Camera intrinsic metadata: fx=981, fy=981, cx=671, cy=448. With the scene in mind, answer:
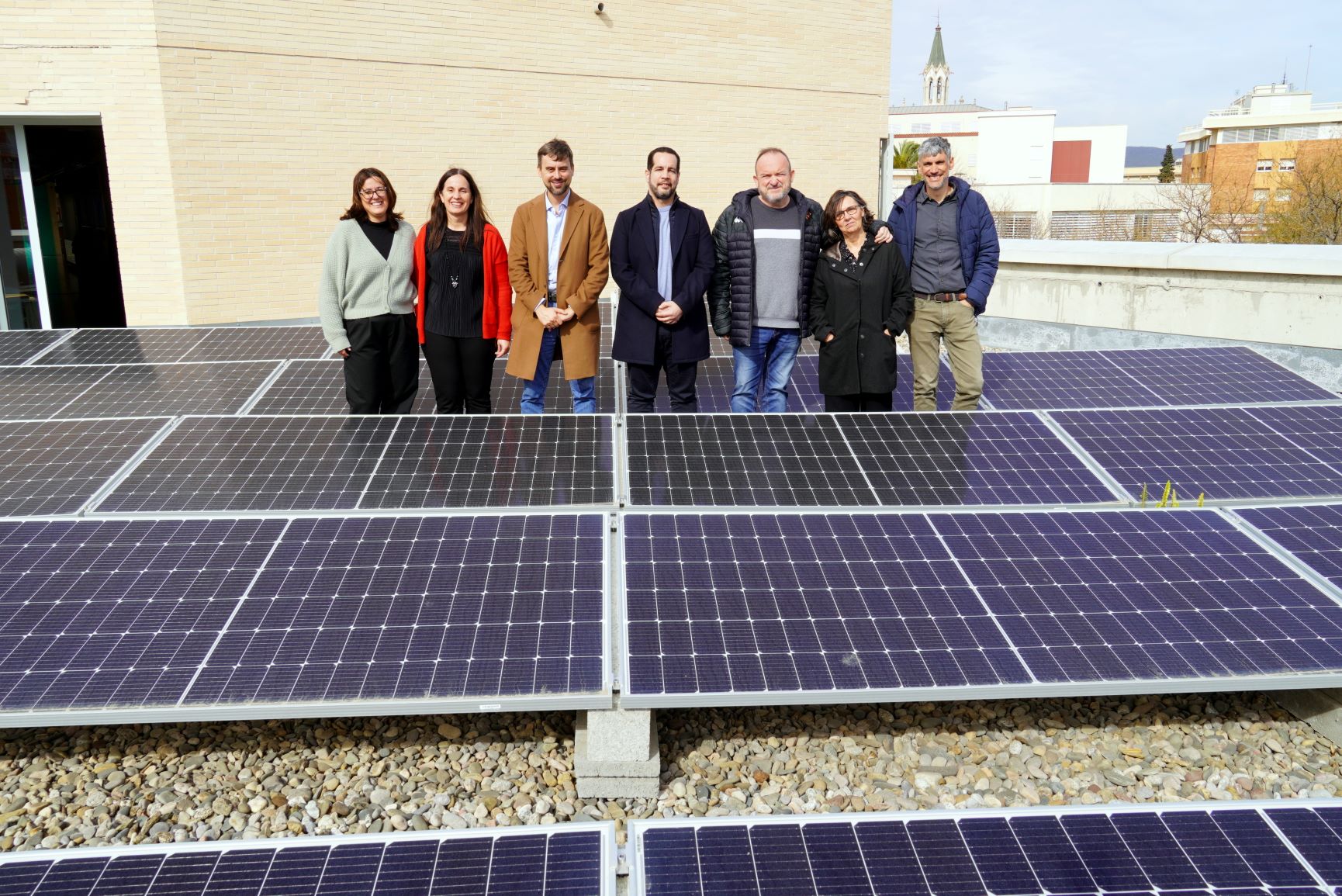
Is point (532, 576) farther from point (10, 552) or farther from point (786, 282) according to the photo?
point (786, 282)

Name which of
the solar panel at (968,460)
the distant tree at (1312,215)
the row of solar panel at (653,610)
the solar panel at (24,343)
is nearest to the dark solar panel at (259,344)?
the solar panel at (24,343)

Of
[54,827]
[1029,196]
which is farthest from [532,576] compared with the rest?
[1029,196]

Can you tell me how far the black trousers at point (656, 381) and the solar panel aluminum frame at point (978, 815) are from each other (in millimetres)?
3640

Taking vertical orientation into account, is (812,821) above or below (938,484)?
below

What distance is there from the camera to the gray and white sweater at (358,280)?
580 centimetres

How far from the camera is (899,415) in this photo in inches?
218

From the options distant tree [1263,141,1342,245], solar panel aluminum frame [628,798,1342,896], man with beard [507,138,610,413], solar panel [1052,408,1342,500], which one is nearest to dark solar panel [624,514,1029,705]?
solar panel aluminum frame [628,798,1342,896]

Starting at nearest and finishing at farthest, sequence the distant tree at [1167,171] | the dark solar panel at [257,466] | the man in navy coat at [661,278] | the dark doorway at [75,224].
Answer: the dark solar panel at [257,466] → the man in navy coat at [661,278] → the dark doorway at [75,224] → the distant tree at [1167,171]

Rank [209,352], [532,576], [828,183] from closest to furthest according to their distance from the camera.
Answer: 1. [532,576]
2. [209,352]
3. [828,183]

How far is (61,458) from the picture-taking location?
5039 mm

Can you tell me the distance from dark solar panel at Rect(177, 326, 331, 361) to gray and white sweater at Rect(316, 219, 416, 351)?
9.02 feet

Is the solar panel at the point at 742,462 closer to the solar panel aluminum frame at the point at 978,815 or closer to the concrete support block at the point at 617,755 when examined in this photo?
the concrete support block at the point at 617,755

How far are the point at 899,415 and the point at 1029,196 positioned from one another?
52.2 metres

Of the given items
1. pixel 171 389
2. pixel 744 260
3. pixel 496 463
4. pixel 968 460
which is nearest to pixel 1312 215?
pixel 744 260
